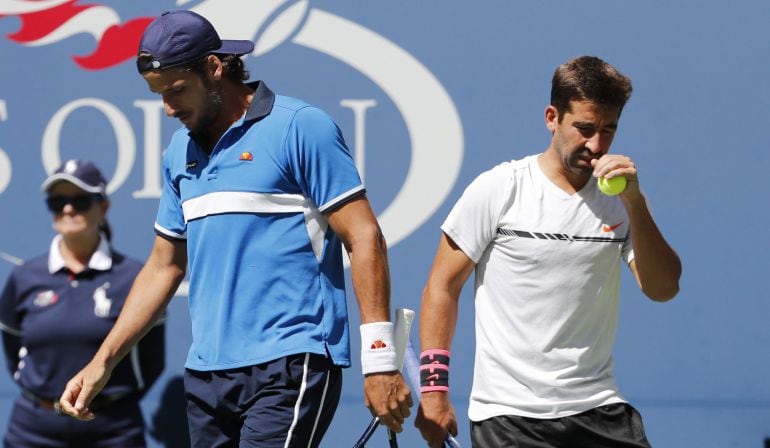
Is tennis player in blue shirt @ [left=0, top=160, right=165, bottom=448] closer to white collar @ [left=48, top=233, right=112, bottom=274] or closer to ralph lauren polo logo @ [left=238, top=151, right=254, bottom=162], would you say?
white collar @ [left=48, top=233, right=112, bottom=274]

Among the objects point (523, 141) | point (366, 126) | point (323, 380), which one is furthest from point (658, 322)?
point (323, 380)

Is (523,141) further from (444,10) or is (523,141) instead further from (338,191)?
(338,191)

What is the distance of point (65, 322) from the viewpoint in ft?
15.3

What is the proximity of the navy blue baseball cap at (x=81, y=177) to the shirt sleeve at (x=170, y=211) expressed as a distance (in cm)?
120

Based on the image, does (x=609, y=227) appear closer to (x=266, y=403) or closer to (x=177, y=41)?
(x=266, y=403)

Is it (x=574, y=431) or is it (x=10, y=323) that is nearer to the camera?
(x=574, y=431)

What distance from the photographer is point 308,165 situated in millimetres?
3330

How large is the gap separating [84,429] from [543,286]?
6.37 feet

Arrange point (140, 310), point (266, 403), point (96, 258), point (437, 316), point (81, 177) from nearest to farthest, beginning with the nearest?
point (266, 403) < point (437, 316) < point (140, 310) < point (96, 258) < point (81, 177)

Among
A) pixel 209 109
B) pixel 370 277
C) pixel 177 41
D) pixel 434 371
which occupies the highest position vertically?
pixel 177 41

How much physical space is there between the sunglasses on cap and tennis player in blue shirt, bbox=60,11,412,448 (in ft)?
4.78

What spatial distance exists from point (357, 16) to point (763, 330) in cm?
192

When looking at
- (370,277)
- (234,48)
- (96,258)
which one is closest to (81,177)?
(96,258)

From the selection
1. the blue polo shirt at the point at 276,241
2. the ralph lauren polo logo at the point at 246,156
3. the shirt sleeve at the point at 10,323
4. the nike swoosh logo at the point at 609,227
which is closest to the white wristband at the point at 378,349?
the blue polo shirt at the point at 276,241
